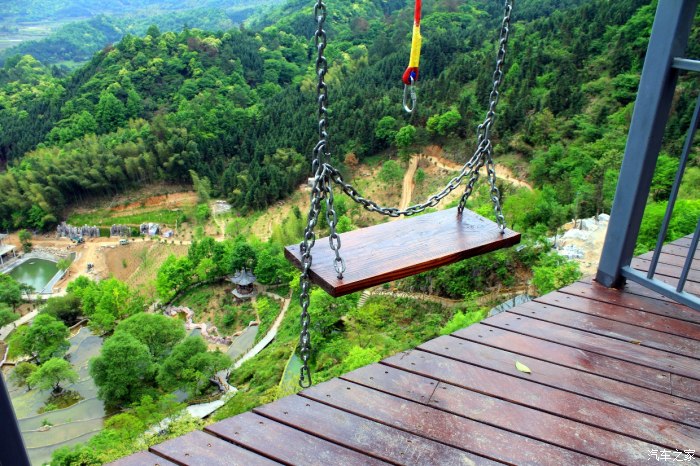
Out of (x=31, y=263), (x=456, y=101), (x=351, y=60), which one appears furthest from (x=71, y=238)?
(x=351, y=60)

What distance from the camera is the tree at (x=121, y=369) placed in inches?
507

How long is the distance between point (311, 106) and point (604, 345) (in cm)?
2853

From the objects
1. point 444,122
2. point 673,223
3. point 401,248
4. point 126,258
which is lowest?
point 126,258

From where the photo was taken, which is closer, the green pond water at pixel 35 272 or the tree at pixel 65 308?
the tree at pixel 65 308

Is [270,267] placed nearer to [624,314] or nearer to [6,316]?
[6,316]

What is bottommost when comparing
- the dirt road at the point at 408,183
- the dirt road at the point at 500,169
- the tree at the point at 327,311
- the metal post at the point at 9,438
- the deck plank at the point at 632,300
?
the tree at the point at 327,311

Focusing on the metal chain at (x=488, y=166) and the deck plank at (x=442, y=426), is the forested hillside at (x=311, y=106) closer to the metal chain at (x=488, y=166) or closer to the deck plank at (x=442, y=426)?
the metal chain at (x=488, y=166)

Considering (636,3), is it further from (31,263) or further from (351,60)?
(31,263)

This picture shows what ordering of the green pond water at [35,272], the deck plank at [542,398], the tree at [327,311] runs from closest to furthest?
1. the deck plank at [542,398]
2. the tree at [327,311]
3. the green pond water at [35,272]

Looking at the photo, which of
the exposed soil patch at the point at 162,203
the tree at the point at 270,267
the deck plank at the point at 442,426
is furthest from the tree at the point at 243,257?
the deck plank at the point at 442,426

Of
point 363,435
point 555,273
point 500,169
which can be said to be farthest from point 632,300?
point 500,169

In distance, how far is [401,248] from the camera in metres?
1.91

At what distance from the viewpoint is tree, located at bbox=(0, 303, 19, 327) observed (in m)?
18.2

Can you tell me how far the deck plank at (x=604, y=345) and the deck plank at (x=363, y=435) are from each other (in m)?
0.56
